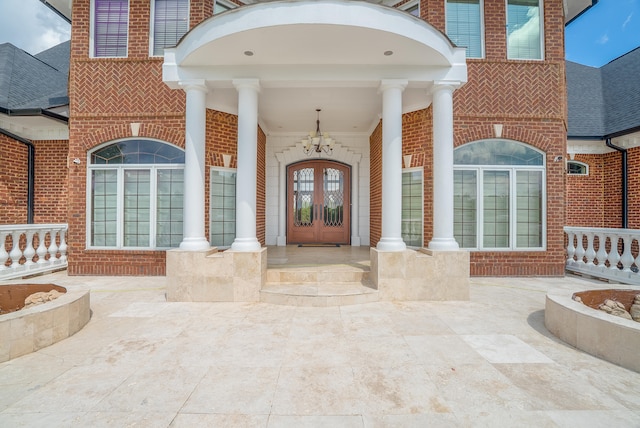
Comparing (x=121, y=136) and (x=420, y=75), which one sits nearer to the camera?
(x=420, y=75)

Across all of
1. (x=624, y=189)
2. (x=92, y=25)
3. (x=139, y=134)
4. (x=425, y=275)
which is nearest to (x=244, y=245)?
(x=425, y=275)

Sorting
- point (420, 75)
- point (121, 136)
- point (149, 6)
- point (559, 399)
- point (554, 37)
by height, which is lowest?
point (559, 399)

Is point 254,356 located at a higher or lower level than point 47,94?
lower

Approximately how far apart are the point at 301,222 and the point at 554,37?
22.8 feet

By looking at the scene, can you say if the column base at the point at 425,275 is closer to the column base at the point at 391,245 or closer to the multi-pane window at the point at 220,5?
the column base at the point at 391,245

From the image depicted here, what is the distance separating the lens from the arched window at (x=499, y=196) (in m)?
6.18

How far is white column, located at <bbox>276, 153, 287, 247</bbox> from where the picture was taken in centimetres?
812

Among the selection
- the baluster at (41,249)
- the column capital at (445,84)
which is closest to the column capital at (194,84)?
the column capital at (445,84)

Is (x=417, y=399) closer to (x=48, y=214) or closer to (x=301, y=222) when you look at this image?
(x=301, y=222)

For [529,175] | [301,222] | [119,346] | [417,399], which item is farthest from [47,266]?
[529,175]

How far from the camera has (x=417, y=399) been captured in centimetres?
208

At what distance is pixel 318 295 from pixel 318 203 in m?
4.39

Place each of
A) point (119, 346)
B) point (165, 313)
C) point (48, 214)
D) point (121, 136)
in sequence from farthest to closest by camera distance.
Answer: point (48, 214), point (121, 136), point (165, 313), point (119, 346)

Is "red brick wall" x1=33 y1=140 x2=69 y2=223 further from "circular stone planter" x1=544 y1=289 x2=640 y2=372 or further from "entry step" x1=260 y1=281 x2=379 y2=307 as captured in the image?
"circular stone planter" x1=544 y1=289 x2=640 y2=372
